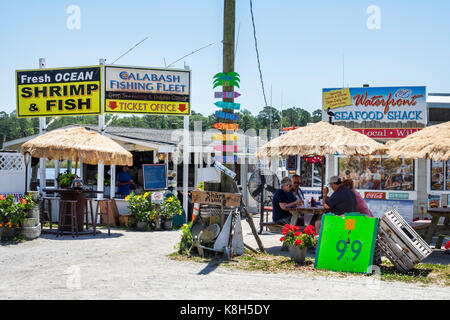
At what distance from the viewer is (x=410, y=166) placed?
48.8 feet

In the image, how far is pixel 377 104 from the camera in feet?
50.4

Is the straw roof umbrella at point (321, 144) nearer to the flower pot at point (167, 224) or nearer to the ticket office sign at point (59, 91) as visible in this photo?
the flower pot at point (167, 224)

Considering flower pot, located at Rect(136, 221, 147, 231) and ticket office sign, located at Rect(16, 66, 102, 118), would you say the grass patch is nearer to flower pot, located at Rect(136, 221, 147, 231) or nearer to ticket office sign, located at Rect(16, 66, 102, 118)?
flower pot, located at Rect(136, 221, 147, 231)

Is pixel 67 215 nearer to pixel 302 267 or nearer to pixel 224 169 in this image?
pixel 224 169

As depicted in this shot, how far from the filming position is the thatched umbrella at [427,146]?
9734mm

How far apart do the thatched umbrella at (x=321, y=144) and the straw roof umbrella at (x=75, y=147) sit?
3.73 meters

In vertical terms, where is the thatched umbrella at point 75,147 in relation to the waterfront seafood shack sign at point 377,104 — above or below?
below

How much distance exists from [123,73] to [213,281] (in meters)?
8.98

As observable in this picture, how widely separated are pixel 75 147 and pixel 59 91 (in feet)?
11.8

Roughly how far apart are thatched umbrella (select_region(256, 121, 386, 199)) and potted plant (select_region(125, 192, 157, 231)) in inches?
154

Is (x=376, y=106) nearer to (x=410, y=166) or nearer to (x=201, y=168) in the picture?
(x=410, y=166)

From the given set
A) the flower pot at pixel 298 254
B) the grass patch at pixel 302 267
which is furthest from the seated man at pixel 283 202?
the flower pot at pixel 298 254

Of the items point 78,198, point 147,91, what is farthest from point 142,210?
point 147,91
